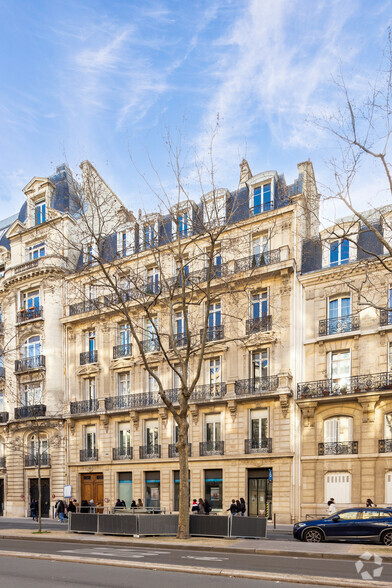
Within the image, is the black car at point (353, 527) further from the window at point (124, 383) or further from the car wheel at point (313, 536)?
the window at point (124, 383)

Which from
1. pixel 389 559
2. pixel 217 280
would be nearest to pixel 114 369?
pixel 217 280

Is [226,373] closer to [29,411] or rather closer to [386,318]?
[386,318]

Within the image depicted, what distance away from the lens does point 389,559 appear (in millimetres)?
13555

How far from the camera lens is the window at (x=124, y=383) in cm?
3534

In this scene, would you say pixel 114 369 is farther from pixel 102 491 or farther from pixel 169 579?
pixel 169 579

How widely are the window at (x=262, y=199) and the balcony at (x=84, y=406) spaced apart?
15.5 meters

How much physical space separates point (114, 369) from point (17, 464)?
10.2 meters

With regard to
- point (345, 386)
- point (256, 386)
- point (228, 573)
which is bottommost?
point (228, 573)

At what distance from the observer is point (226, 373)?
101ft

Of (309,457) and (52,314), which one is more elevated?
(52,314)

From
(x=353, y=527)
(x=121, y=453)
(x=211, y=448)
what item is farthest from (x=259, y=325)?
(x=353, y=527)

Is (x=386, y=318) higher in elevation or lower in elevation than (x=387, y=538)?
higher

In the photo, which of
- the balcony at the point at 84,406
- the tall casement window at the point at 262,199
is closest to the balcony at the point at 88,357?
the balcony at the point at 84,406

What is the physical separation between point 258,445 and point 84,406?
1255 centimetres
